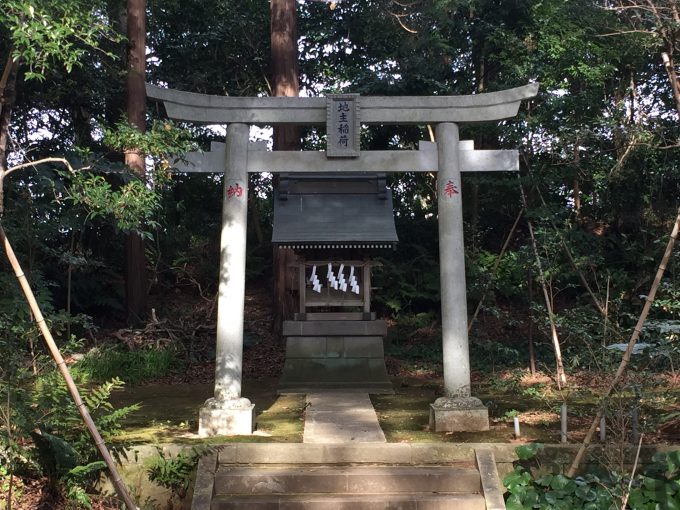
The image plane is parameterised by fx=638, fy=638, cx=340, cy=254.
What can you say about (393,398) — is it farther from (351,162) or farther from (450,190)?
(351,162)

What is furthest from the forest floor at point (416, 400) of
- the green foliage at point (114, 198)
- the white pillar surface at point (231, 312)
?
the green foliage at point (114, 198)

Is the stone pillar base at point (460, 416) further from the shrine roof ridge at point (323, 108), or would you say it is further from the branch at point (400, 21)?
the branch at point (400, 21)

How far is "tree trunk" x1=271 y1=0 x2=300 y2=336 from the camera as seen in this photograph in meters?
14.2

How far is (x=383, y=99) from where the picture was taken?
7793 mm

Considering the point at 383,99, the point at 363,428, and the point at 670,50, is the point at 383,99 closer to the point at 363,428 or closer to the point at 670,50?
the point at 670,50

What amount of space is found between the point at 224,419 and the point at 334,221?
15.6 feet

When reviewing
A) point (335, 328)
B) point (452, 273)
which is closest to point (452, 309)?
point (452, 273)

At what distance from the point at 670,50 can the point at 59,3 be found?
564cm

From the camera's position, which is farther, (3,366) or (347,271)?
(347,271)

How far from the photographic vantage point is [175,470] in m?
5.90

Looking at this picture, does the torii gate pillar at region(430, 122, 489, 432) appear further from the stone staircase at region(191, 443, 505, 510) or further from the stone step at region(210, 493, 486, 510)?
the stone step at region(210, 493, 486, 510)

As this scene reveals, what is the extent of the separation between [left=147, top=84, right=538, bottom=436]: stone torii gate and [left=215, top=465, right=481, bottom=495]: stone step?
1.42m

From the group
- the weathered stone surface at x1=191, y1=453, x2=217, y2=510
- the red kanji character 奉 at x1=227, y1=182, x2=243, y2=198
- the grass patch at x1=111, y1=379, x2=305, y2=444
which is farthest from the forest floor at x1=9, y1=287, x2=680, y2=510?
the red kanji character 奉 at x1=227, y1=182, x2=243, y2=198

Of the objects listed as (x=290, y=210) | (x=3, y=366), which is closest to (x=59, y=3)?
(x=3, y=366)
